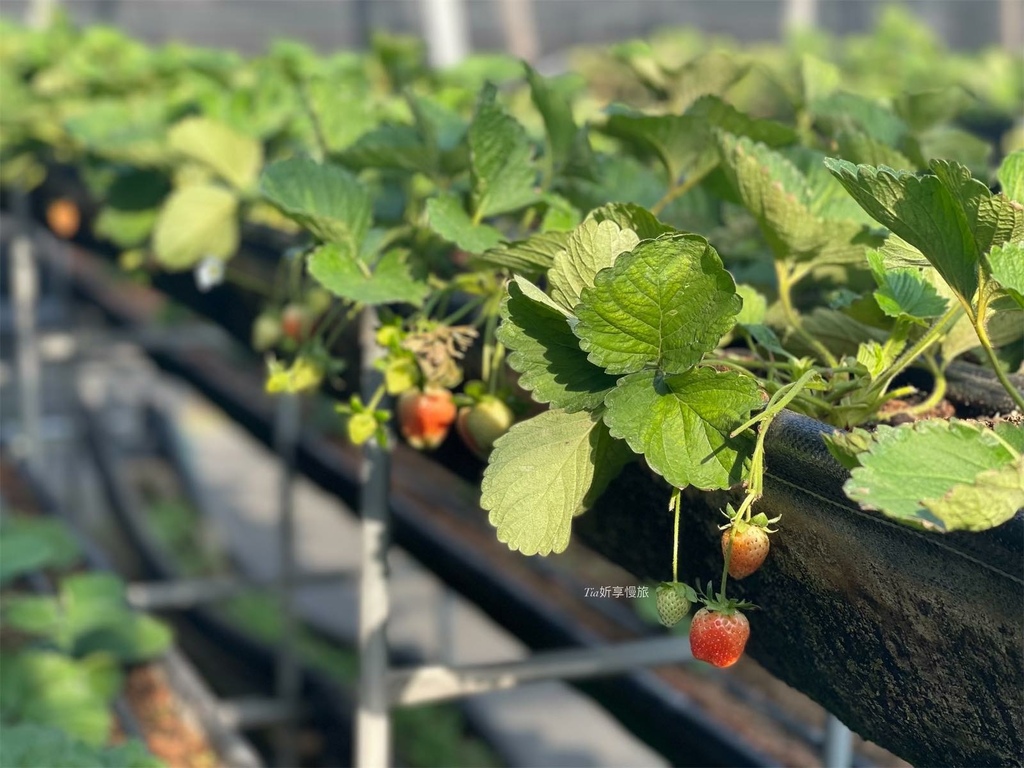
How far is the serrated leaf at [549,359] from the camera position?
0.82 meters

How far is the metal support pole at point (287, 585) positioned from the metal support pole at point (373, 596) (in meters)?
1.79

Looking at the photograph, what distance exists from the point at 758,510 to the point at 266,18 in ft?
40.3

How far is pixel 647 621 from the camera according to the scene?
274cm

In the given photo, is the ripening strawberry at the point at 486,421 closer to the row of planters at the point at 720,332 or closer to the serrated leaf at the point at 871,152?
the row of planters at the point at 720,332

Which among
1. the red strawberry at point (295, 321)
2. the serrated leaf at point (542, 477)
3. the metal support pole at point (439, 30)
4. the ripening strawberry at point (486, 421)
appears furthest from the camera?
the metal support pole at point (439, 30)

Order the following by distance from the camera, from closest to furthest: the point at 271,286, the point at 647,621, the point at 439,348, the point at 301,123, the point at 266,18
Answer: the point at 439,348, the point at 271,286, the point at 301,123, the point at 647,621, the point at 266,18

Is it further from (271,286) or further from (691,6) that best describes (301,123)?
(691,6)

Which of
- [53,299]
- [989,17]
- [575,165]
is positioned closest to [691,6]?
[989,17]

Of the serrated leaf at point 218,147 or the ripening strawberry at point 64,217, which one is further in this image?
the ripening strawberry at point 64,217

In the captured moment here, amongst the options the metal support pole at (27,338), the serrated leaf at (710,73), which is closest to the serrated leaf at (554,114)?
the serrated leaf at (710,73)

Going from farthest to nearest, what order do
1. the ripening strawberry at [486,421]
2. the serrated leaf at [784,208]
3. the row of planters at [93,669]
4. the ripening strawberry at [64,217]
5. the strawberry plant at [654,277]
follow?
1. the ripening strawberry at [64,217]
2. the row of planters at [93,669]
3. the ripening strawberry at [486,421]
4. the serrated leaf at [784,208]
5. the strawberry plant at [654,277]

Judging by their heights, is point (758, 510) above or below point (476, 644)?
above

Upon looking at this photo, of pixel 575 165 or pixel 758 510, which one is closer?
pixel 758 510

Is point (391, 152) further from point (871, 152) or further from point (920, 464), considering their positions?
point (920, 464)
